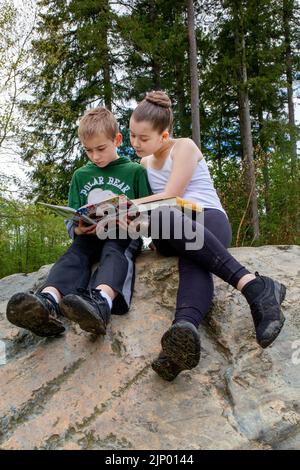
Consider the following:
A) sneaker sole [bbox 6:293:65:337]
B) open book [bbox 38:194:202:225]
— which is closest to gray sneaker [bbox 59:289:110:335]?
sneaker sole [bbox 6:293:65:337]

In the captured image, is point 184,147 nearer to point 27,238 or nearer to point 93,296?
point 93,296

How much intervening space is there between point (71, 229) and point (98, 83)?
1053cm

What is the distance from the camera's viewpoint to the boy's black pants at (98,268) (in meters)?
2.32

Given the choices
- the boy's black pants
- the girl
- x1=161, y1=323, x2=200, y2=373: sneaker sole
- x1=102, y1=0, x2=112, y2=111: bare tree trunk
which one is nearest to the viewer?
x1=161, y1=323, x2=200, y2=373: sneaker sole

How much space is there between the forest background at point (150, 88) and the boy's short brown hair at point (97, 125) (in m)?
4.21

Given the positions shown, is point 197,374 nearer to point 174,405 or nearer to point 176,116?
point 174,405

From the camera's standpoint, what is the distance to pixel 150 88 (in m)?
12.9

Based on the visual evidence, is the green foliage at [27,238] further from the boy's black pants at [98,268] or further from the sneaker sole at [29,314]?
the sneaker sole at [29,314]

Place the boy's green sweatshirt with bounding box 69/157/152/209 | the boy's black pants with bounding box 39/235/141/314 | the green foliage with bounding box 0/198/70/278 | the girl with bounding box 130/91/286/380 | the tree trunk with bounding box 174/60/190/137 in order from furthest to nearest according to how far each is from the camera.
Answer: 1. the tree trunk with bounding box 174/60/190/137
2. the green foliage with bounding box 0/198/70/278
3. the boy's green sweatshirt with bounding box 69/157/152/209
4. the boy's black pants with bounding box 39/235/141/314
5. the girl with bounding box 130/91/286/380

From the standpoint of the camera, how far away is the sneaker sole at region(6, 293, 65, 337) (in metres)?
2.09

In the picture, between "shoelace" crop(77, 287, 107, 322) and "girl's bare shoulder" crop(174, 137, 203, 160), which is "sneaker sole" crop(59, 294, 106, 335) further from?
"girl's bare shoulder" crop(174, 137, 203, 160)

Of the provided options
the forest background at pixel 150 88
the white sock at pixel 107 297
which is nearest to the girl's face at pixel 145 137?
the white sock at pixel 107 297

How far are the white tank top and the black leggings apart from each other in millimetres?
280
